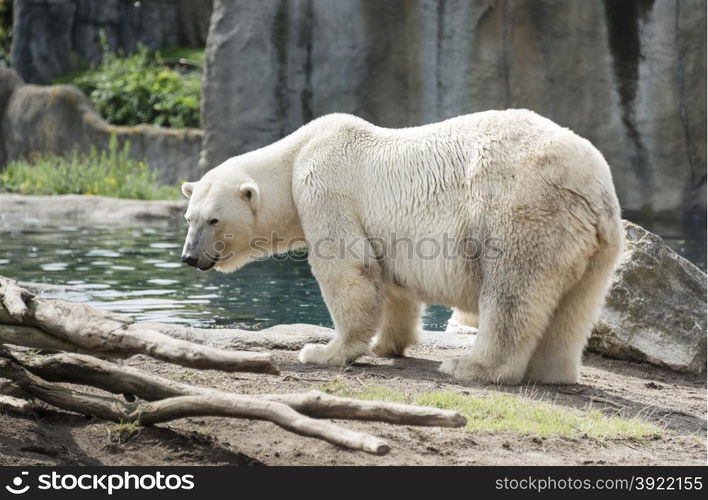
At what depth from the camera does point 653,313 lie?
675cm

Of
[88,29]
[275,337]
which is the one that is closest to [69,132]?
[88,29]

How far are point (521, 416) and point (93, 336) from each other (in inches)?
82.3

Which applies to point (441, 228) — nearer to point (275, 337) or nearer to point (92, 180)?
point (275, 337)

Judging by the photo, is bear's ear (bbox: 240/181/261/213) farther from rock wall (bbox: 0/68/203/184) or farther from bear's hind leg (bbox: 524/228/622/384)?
rock wall (bbox: 0/68/203/184)

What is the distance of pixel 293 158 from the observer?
6.09 metres

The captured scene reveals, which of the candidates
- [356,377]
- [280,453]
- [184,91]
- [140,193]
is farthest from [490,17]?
[280,453]

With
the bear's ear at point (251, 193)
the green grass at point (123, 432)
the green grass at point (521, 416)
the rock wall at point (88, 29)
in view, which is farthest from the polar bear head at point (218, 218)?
the rock wall at point (88, 29)

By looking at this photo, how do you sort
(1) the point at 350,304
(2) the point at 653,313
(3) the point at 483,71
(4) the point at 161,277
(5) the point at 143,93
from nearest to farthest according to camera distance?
(1) the point at 350,304
(2) the point at 653,313
(4) the point at 161,277
(3) the point at 483,71
(5) the point at 143,93

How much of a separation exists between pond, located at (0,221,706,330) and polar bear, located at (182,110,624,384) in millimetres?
2280

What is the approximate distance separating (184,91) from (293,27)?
5381 mm

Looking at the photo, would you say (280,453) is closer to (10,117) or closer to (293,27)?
(293,27)

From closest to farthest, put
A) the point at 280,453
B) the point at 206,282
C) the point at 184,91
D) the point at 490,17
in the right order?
the point at 280,453, the point at 206,282, the point at 490,17, the point at 184,91

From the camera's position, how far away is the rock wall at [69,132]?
18203mm

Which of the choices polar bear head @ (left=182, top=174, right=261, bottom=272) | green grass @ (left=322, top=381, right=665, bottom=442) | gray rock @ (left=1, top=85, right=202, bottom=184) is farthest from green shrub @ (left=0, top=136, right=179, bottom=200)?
green grass @ (left=322, top=381, right=665, bottom=442)
